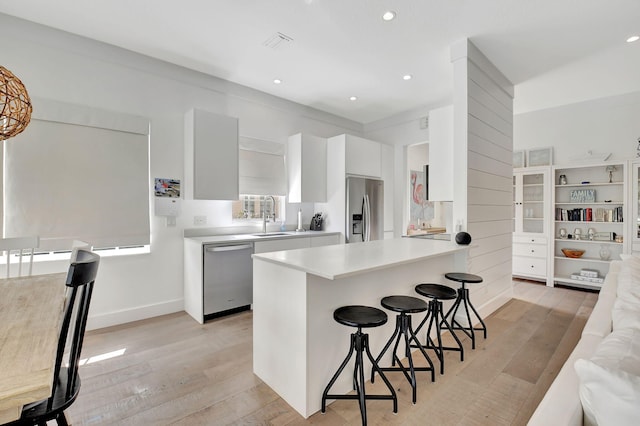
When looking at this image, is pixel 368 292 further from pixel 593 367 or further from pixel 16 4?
pixel 16 4

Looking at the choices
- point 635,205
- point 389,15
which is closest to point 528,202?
point 635,205

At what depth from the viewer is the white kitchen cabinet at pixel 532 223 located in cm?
479

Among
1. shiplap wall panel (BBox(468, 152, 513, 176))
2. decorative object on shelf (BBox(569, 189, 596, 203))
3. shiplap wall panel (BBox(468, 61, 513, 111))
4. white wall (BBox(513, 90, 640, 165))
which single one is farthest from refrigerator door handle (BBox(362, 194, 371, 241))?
decorative object on shelf (BBox(569, 189, 596, 203))

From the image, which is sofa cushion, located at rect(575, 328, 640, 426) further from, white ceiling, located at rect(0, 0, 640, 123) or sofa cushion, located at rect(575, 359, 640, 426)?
white ceiling, located at rect(0, 0, 640, 123)

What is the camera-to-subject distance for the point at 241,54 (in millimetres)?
3275

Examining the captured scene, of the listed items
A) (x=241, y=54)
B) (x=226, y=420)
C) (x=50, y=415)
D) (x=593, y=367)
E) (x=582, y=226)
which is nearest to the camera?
(x=593, y=367)

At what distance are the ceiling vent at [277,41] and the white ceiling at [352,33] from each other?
4cm

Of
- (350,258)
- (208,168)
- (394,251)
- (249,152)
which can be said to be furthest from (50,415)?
(249,152)

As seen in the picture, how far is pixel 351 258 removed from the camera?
6.86ft

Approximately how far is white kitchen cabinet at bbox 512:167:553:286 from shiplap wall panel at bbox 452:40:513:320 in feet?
4.07

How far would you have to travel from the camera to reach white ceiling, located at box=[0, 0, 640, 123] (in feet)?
8.23

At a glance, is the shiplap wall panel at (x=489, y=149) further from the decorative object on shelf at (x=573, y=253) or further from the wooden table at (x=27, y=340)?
the wooden table at (x=27, y=340)

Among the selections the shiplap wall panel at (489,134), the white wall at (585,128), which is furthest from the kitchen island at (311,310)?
the white wall at (585,128)

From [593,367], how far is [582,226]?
5.20 meters
